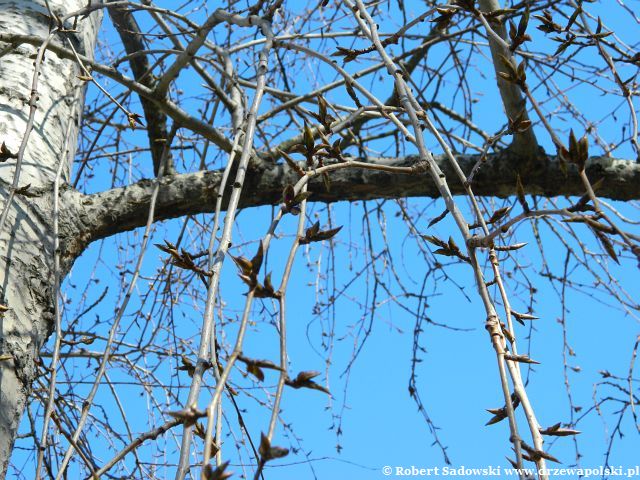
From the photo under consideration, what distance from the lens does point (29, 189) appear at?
1.51 meters

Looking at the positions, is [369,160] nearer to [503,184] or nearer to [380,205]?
[503,184]

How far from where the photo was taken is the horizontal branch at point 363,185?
196cm

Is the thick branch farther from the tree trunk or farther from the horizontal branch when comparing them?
the tree trunk

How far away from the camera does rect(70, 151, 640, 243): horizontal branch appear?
1956 millimetres

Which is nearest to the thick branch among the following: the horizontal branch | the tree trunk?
the horizontal branch

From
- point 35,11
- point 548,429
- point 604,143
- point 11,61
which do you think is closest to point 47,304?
point 11,61

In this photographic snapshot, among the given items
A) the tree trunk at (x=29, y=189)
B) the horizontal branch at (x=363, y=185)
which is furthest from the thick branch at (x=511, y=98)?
the tree trunk at (x=29, y=189)

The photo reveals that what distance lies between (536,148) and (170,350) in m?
1.50

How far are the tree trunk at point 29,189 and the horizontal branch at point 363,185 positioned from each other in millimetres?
224

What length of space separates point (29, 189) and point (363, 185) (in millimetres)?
968

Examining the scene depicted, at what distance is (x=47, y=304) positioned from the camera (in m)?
1.44

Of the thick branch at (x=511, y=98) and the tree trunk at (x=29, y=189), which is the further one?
the thick branch at (x=511, y=98)

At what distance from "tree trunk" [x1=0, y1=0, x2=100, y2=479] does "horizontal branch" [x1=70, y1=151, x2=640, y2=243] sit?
22 centimetres

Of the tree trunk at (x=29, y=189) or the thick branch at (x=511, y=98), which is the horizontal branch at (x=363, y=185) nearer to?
the thick branch at (x=511, y=98)
